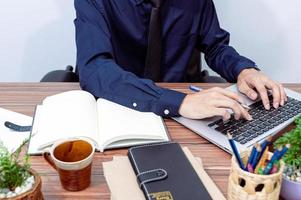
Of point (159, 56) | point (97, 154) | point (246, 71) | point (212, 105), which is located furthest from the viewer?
point (159, 56)

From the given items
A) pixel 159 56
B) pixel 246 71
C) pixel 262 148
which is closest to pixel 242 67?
pixel 246 71

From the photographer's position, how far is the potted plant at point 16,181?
27.0 inches

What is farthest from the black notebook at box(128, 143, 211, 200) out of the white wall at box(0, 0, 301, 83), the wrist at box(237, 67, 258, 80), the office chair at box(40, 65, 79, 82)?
the white wall at box(0, 0, 301, 83)

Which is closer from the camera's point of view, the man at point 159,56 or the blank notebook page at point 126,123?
the blank notebook page at point 126,123

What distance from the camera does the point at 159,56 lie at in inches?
57.9

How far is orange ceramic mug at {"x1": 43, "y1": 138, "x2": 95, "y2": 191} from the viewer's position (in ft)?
2.64

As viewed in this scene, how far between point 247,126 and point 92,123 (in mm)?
395

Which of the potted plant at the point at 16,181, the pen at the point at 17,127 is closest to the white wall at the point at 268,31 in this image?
the pen at the point at 17,127

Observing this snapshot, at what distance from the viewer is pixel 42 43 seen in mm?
2082

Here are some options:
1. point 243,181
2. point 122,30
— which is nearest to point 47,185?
point 243,181

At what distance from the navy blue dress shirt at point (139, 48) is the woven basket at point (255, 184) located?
1.40 ft

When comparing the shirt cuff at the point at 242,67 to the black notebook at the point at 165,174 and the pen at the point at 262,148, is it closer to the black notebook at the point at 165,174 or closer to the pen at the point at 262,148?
the black notebook at the point at 165,174

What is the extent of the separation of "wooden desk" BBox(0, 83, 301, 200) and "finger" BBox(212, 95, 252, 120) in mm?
105

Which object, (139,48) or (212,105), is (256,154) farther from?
(139,48)
